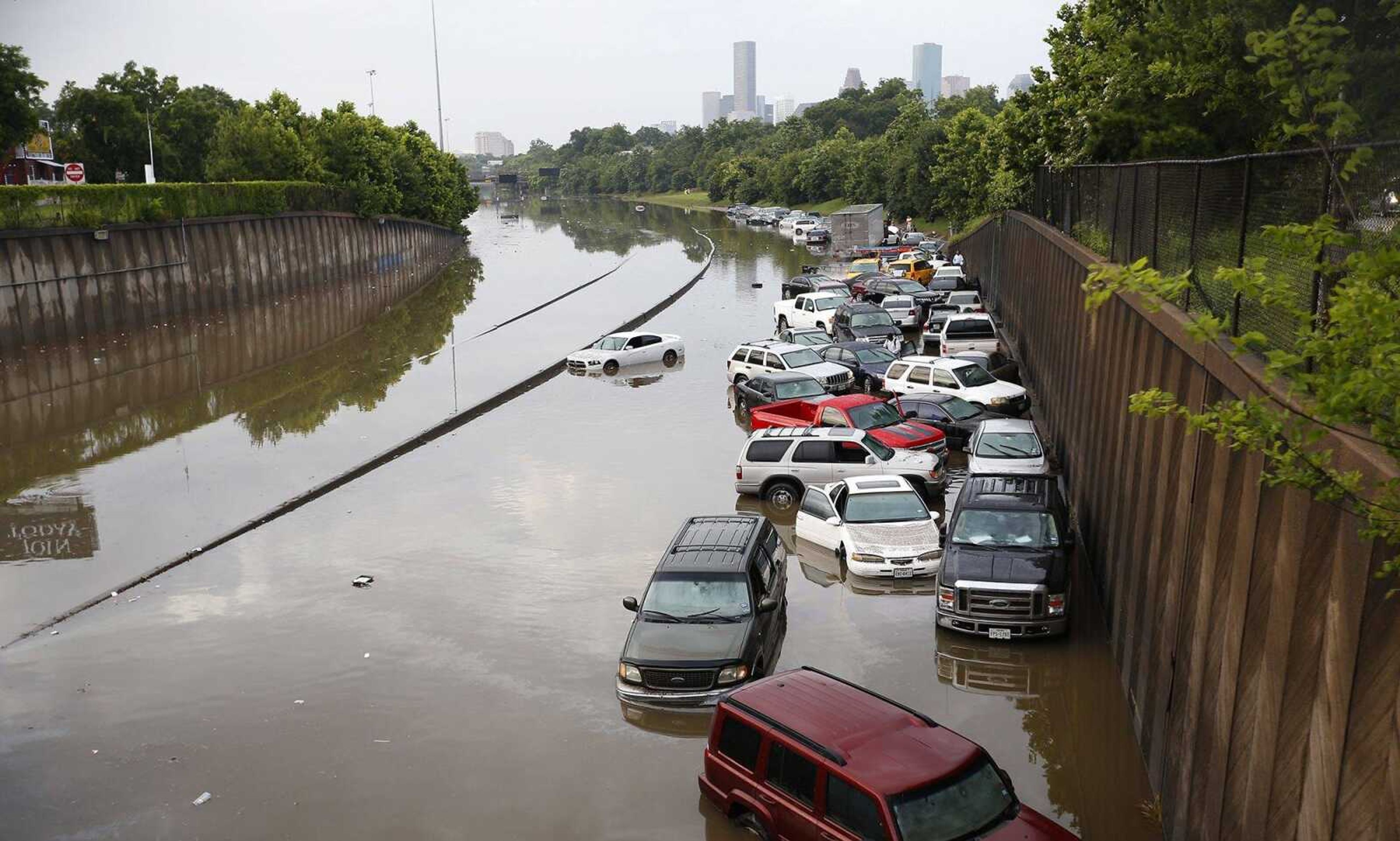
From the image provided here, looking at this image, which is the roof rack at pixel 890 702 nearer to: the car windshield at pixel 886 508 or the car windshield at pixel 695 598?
the car windshield at pixel 695 598

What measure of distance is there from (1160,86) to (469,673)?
1825 cm

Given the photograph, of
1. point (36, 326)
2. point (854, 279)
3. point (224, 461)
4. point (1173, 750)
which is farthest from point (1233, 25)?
point (36, 326)

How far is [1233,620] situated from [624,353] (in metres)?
31.1

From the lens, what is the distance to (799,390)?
2958 centimetres

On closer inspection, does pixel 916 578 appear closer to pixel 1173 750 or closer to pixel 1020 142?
pixel 1173 750

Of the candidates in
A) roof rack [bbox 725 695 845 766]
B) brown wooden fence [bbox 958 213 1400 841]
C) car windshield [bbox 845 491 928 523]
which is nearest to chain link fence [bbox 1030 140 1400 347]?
brown wooden fence [bbox 958 213 1400 841]

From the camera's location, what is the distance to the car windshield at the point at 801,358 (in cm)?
3300

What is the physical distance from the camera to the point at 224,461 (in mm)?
28766

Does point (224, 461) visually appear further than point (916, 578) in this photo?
Yes

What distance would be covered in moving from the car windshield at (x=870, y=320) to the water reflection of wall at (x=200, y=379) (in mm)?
16894

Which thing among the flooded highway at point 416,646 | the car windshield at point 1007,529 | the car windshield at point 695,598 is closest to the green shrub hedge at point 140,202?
the flooded highway at point 416,646

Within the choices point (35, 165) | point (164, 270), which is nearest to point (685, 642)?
point (164, 270)

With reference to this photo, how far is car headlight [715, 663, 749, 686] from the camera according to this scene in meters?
13.6

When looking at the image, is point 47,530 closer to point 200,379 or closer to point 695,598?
point 695,598
